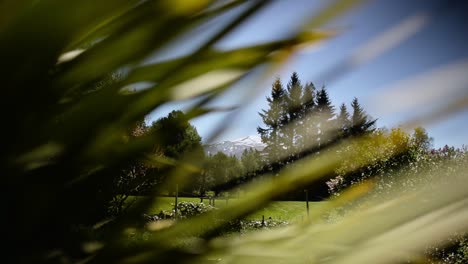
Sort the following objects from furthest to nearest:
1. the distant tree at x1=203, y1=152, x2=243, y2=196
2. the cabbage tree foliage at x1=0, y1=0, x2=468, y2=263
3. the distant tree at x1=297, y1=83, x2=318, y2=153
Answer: the distant tree at x1=203, y1=152, x2=243, y2=196
the distant tree at x1=297, y1=83, x2=318, y2=153
the cabbage tree foliage at x1=0, y1=0, x2=468, y2=263

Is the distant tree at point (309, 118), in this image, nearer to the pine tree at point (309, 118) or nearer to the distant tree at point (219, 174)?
the pine tree at point (309, 118)

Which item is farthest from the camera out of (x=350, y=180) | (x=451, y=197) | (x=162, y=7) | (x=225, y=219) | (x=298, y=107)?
(x=350, y=180)

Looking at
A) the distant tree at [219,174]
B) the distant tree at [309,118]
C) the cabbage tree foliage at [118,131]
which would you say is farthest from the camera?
the distant tree at [219,174]

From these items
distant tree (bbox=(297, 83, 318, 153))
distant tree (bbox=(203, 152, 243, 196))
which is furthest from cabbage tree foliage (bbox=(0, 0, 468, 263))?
distant tree (bbox=(203, 152, 243, 196))

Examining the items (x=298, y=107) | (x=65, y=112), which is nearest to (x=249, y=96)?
(x=298, y=107)

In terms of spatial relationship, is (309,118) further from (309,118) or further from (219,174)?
(219,174)

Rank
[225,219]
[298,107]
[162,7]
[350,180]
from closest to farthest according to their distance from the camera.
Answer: [162,7] → [225,219] → [298,107] → [350,180]

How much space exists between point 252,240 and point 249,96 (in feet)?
0.65

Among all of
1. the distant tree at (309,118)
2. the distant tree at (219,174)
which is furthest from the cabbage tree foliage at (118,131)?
the distant tree at (219,174)

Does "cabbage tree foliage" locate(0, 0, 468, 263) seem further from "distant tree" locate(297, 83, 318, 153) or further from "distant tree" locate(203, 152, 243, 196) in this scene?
"distant tree" locate(203, 152, 243, 196)

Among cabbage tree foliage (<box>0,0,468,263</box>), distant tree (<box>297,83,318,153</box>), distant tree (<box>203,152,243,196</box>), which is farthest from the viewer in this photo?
distant tree (<box>203,152,243,196</box>)

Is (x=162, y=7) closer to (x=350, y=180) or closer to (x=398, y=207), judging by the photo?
(x=398, y=207)

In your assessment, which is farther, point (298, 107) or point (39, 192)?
point (298, 107)

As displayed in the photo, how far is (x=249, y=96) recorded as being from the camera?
0.59 meters
